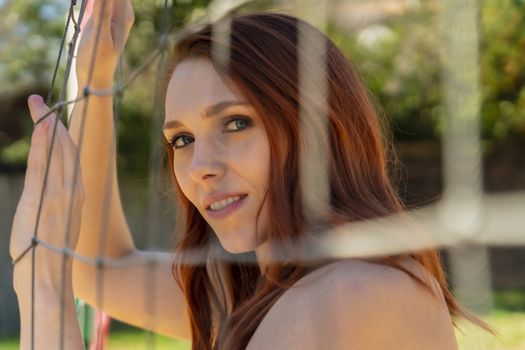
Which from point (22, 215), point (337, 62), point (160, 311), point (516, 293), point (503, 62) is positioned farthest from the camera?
point (516, 293)

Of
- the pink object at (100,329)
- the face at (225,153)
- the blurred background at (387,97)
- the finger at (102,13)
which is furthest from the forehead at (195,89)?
the blurred background at (387,97)

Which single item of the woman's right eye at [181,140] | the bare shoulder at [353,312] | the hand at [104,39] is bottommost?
the bare shoulder at [353,312]

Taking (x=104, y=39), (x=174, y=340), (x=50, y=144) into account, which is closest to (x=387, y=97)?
(x=174, y=340)

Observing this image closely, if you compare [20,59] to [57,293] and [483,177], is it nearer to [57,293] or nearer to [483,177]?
[483,177]


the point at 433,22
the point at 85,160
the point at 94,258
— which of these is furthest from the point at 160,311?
the point at 433,22

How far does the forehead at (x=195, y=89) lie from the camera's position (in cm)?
133

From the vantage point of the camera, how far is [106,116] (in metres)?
1.74

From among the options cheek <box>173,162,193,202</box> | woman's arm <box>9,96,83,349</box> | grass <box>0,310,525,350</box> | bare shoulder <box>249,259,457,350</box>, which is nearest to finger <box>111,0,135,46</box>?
woman's arm <box>9,96,83,349</box>

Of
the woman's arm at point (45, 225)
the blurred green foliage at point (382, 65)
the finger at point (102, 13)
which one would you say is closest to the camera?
the woman's arm at point (45, 225)

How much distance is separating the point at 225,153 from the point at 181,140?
122 millimetres

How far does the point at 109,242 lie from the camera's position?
1.76 metres

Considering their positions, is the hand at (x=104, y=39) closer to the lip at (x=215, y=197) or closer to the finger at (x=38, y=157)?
the finger at (x=38, y=157)

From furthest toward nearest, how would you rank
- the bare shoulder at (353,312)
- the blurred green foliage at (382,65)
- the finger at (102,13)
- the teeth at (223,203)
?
the blurred green foliage at (382,65) < the finger at (102,13) < the teeth at (223,203) < the bare shoulder at (353,312)

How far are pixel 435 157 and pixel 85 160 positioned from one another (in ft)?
12.9
